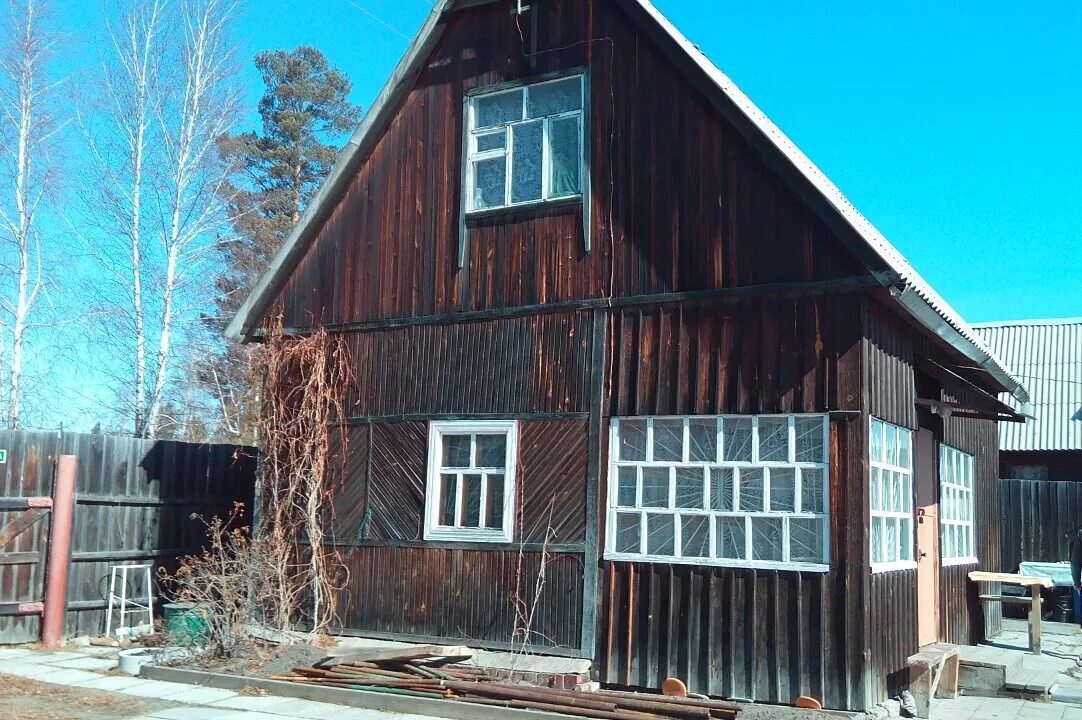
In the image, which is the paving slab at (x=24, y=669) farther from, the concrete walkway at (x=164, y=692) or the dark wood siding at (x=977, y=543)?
the dark wood siding at (x=977, y=543)

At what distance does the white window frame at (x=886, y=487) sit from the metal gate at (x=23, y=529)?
9.23m

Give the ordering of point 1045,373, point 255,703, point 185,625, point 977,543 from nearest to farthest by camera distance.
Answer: point 255,703 < point 185,625 < point 977,543 < point 1045,373

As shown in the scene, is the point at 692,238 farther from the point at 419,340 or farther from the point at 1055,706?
the point at 1055,706

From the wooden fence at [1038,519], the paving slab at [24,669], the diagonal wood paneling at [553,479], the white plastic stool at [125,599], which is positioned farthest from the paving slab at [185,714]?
the wooden fence at [1038,519]

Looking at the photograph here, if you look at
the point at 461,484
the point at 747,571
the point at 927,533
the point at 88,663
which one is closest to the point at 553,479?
the point at 461,484

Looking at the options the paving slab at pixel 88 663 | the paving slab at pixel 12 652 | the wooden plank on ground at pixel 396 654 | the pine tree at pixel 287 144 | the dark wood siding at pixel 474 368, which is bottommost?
the paving slab at pixel 88 663

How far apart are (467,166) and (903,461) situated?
586cm

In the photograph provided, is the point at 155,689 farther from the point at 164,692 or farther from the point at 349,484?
the point at 349,484

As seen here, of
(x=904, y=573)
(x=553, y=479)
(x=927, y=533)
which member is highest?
(x=553, y=479)

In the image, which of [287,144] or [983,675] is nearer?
[983,675]

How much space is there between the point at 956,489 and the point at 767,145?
6576 mm

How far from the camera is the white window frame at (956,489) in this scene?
1323cm

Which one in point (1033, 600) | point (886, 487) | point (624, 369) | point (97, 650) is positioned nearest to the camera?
point (886, 487)

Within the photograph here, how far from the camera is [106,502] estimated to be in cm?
1312
